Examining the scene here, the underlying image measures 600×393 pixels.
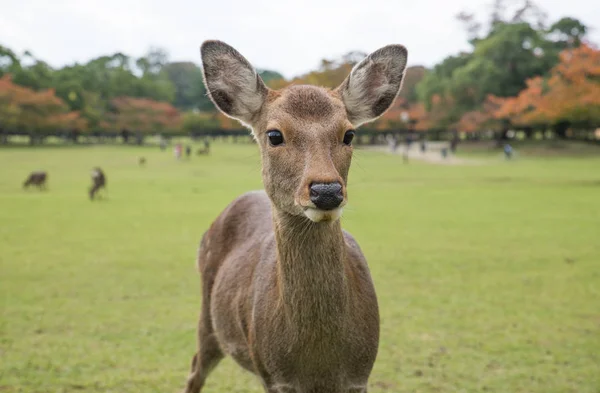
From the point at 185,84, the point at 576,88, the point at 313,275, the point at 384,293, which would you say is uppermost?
the point at 185,84

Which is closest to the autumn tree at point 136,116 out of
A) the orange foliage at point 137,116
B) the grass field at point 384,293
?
the orange foliage at point 137,116

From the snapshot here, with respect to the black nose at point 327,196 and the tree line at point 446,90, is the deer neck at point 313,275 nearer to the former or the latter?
the black nose at point 327,196

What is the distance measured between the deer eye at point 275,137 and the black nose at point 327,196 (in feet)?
1.65

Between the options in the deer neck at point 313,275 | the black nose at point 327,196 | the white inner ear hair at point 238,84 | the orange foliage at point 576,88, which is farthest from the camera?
the orange foliage at point 576,88

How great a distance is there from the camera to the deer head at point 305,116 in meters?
2.58

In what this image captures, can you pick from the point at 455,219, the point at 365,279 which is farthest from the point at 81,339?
the point at 455,219

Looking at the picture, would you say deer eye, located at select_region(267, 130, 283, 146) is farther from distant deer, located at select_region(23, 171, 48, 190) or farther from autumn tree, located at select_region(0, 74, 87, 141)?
autumn tree, located at select_region(0, 74, 87, 141)

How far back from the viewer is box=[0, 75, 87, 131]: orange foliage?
47.1 meters

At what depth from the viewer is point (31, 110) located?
49812mm

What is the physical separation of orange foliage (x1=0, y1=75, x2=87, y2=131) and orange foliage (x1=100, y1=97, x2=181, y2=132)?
584 cm

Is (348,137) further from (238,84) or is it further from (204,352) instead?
(204,352)

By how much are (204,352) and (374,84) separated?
2.33 metres

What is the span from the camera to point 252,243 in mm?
4027

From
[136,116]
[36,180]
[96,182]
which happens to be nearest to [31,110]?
[136,116]
